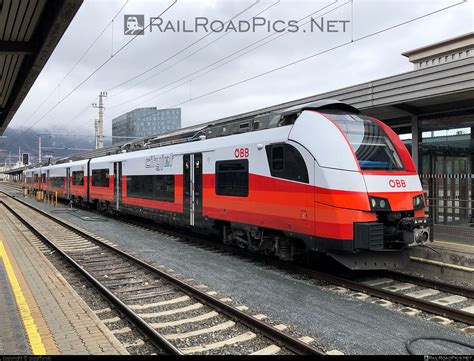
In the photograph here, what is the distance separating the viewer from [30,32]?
22.2 feet

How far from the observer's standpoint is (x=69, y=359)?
12.8ft

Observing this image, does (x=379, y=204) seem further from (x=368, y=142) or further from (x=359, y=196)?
(x=368, y=142)

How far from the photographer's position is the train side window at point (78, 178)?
24328mm

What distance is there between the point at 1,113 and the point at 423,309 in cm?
1520

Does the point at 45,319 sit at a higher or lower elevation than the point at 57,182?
lower

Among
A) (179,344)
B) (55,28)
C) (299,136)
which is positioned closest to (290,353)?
(179,344)

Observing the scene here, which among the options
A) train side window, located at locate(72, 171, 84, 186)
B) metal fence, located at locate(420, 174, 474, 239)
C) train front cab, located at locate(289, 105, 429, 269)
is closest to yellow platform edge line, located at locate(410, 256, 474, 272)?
train front cab, located at locate(289, 105, 429, 269)

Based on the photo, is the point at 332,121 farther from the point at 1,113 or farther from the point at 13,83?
the point at 1,113

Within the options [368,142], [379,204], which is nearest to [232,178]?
[368,142]

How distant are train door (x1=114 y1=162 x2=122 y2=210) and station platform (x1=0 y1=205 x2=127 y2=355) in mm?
9506

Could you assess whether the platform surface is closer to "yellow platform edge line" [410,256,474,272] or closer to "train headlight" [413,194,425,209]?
"train headlight" [413,194,425,209]

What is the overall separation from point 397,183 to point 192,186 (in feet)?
19.0

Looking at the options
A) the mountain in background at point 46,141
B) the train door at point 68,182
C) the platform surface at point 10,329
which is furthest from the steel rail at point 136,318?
the mountain in background at point 46,141

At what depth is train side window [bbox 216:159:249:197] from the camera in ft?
30.8
